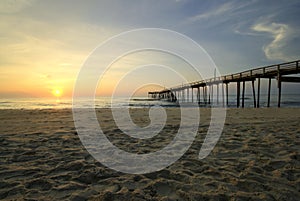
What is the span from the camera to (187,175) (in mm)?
3031

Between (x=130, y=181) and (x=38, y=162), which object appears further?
(x=38, y=162)

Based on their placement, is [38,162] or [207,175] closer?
[207,175]

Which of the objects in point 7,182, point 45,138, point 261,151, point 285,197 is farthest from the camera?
point 45,138

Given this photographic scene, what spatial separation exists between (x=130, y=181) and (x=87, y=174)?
0.71 metres

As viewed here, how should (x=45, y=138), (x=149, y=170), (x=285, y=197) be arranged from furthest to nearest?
(x=45, y=138)
(x=149, y=170)
(x=285, y=197)

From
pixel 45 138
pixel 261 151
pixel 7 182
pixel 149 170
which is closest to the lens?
pixel 7 182

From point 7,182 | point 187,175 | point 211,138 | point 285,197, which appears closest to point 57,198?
point 7,182

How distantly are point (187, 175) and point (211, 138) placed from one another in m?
2.79

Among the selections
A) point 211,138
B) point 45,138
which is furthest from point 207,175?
point 45,138

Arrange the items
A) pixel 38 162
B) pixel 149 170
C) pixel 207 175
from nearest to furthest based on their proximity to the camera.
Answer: pixel 207 175, pixel 149 170, pixel 38 162

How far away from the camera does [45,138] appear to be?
5.51 meters

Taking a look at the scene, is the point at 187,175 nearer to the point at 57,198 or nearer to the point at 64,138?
the point at 57,198

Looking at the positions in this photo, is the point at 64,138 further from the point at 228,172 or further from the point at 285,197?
the point at 285,197

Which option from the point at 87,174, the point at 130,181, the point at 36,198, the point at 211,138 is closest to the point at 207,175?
the point at 130,181
